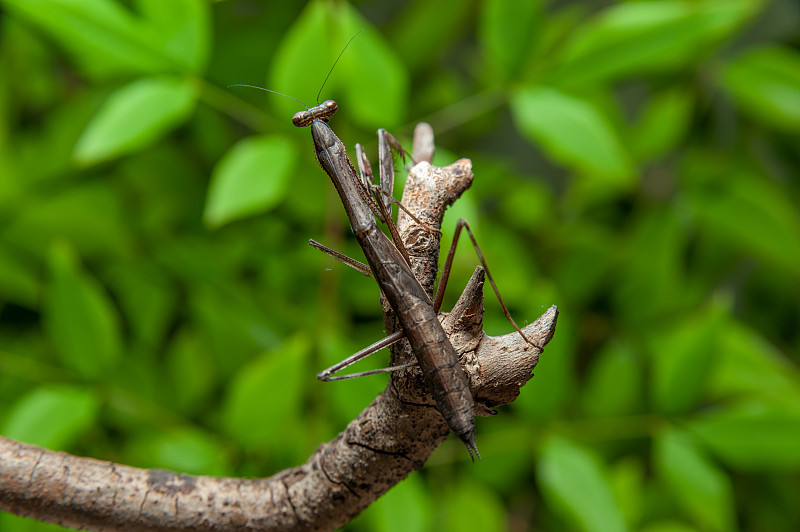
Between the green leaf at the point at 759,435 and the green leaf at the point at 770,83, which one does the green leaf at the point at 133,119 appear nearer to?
the green leaf at the point at 759,435

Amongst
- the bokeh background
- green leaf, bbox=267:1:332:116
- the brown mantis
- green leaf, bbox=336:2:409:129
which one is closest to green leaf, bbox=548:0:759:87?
the bokeh background

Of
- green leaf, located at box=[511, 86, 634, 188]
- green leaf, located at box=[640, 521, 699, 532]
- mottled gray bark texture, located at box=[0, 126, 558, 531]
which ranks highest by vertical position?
green leaf, located at box=[511, 86, 634, 188]

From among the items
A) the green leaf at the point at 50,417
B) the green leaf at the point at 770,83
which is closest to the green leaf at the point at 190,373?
the green leaf at the point at 50,417

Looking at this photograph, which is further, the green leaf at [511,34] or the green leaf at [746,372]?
the green leaf at [746,372]

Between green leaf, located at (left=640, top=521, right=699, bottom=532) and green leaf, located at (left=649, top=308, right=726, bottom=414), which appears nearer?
green leaf, located at (left=649, top=308, right=726, bottom=414)

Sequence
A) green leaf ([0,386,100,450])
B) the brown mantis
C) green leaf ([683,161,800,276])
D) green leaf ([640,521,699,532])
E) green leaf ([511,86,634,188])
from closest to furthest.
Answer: the brown mantis → green leaf ([0,386,100,450]) → green leaf ([511,86,634,188]) → green leaf ([640,521,699,532]) → green leaf ([683,161,800,276])

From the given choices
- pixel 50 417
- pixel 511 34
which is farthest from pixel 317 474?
pixel 511 34

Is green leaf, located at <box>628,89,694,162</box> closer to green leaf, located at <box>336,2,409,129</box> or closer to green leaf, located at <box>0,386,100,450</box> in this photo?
green leaf, located at <box>336,2,409,129</box>

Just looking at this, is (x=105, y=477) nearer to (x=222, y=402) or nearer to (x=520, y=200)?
(x=222, y=402)
